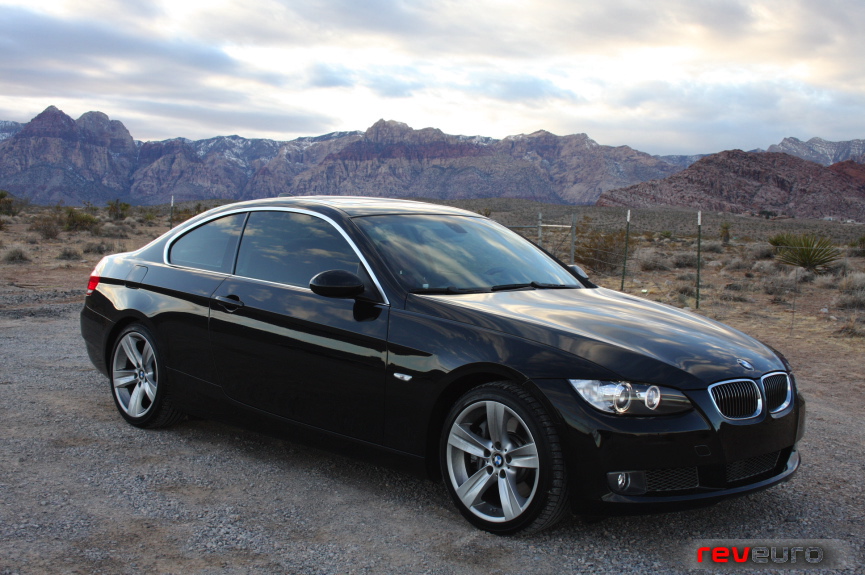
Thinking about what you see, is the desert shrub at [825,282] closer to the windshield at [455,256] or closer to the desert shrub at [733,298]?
the desert shrub at [733,298]

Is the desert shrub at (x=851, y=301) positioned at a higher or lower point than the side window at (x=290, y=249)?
lower

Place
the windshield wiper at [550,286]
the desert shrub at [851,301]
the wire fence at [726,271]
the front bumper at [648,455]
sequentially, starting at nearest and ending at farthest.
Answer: the front bumper at [648,455], the windshield wiper at [550,286], the desert shrub at [851,301], the wire fence at [726,271]

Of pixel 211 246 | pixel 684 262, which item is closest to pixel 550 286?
pixel 211 246

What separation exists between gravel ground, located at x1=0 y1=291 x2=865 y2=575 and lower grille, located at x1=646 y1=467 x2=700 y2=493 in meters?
0.35

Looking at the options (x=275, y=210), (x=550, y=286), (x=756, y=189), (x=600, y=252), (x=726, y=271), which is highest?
(x=756, y=189)

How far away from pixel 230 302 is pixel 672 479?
278cm

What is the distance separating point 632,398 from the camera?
3.23 m

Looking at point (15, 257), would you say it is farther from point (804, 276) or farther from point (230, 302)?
point (804, 276)

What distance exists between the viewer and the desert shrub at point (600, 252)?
20812 millimetres

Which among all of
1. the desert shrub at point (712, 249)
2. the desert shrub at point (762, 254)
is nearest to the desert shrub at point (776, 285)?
the desert shrub at point (762, 254)

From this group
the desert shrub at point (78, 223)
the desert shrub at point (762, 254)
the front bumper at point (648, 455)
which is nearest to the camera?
the front bumper at point (648, 455)

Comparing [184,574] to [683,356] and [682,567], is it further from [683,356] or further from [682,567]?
[683,356]

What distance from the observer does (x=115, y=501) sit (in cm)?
388
